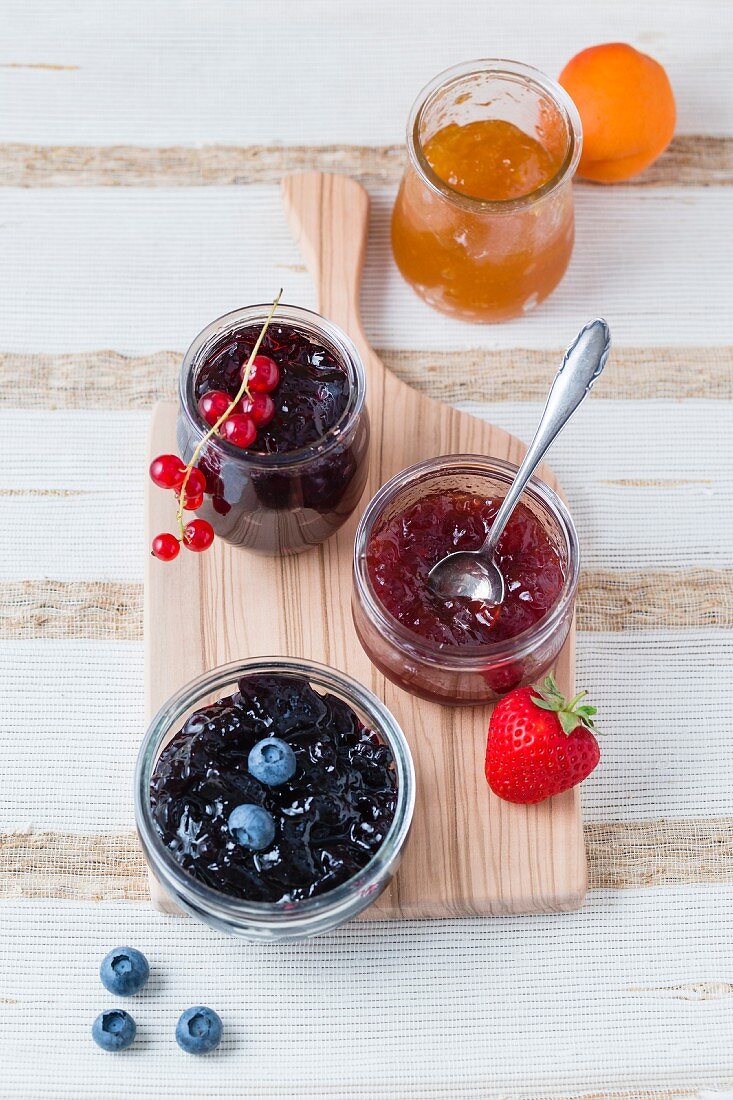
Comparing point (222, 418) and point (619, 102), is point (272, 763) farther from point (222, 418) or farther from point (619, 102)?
point (619, 102)

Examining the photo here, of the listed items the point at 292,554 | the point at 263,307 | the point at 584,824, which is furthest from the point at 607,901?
the point at 263,307

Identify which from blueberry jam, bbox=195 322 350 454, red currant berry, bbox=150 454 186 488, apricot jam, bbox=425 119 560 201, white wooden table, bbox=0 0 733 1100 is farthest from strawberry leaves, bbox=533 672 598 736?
apricot jam, bbox=425 119 560 201

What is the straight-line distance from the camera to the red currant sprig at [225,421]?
1.49 metres

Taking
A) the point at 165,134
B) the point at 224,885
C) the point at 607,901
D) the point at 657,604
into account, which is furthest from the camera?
the point at 165,134

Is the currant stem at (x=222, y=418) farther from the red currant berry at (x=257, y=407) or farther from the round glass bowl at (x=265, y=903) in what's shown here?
the round glass bowl at (x=265, y=903)

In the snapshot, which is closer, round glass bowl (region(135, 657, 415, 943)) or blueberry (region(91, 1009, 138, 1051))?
round glass bowl (region(135, 657, 415, 943))

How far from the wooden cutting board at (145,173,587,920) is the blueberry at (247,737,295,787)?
10.9 inches

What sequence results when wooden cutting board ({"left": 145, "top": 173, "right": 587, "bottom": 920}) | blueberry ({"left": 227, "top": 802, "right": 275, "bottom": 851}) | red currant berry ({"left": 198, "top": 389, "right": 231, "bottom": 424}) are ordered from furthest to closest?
wooden cutting board ({"left": 145, "top": 173, "right": 587, "bottom": 920})
red currant berry ({"left": 198, "top": 389, "right": 231, "bottom": 424})
blueberry ({"left": 227, "top": 802, "right": 275, "bottom": 851})

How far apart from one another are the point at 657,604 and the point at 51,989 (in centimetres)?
110

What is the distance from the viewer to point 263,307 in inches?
64.8

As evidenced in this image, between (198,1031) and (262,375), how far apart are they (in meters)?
0.90

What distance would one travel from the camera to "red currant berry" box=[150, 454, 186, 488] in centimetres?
152

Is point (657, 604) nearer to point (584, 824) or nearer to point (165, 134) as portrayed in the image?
point (584, 824)

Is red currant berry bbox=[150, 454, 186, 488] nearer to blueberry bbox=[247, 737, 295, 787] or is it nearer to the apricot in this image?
blueberry bbox=[247, 737, 295, 787]
